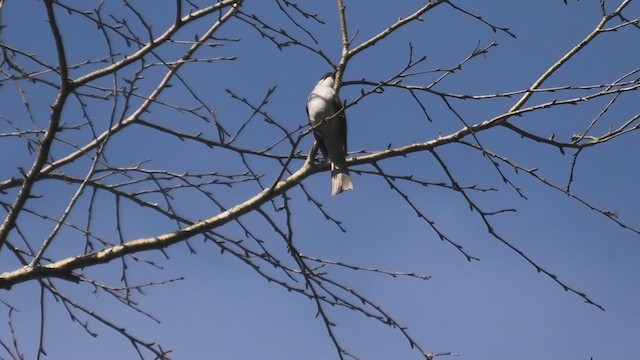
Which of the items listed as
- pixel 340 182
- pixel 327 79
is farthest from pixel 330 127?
pixel 327 79

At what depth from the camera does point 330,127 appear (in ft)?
15.0

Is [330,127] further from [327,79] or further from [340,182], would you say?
[327,79]

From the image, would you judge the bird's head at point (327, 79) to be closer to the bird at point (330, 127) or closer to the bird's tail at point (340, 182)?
the bird at point (330, 127)

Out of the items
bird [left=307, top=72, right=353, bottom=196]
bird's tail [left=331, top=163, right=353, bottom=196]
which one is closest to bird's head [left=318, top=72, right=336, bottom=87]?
bird [left=307, top=72, right=353, bottom=196]

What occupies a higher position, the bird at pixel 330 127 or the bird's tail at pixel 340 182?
the bird at pixel 330 127

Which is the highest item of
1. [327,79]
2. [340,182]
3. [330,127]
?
[327,79]

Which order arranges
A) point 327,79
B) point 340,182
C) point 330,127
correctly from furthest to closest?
point 327,79 → point 330,127 → point 340,182

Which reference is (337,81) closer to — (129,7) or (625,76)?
(129,7)

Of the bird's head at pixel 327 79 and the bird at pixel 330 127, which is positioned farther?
the bird's head at pixel 327 79

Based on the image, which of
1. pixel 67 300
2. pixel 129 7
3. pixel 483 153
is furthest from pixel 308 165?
pixel 67 300

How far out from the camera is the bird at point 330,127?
4.06 m

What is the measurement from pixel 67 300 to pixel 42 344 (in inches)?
17.5

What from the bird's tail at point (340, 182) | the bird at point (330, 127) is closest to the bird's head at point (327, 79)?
the bird at point (330, 127)

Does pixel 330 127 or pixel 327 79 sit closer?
pixel 330 127
